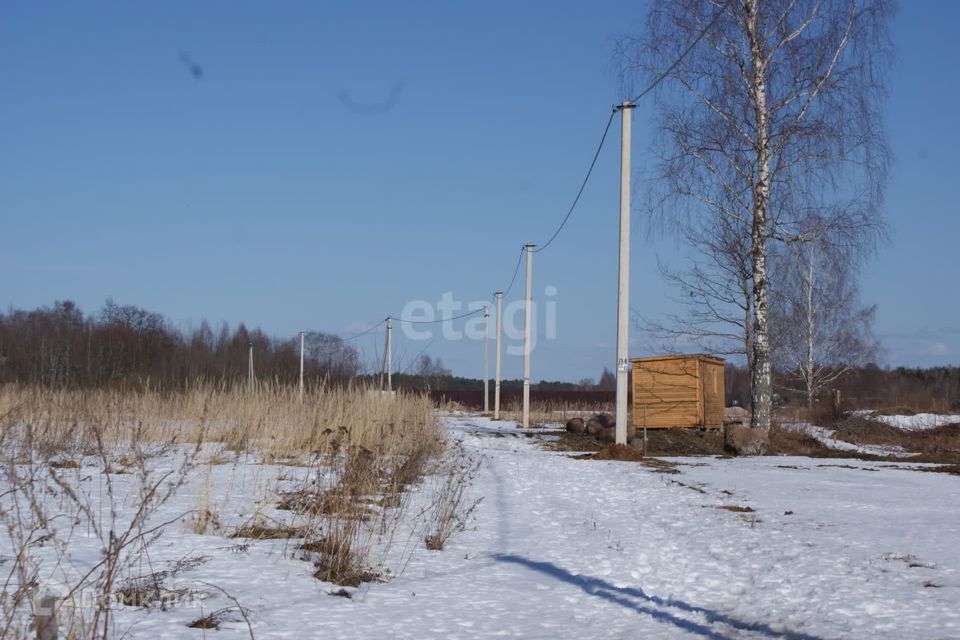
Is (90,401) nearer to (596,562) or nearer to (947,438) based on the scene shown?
(596,562)

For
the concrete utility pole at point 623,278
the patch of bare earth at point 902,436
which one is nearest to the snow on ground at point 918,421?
the patch of bare earth at point 902,436

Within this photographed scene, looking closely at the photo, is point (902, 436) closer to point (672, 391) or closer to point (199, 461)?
point (672, 391)

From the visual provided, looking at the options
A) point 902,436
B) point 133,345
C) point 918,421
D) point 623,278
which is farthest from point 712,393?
point 133,345

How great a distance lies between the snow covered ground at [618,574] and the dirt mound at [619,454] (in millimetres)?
4804

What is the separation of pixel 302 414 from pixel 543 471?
3.29 meters

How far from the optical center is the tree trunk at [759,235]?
16797mm

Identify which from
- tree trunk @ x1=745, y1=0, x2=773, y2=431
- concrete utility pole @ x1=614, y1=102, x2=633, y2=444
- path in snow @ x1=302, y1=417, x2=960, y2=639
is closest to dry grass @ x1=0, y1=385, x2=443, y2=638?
path in snow @ x1=302, y1=417, x2=960, y2=639

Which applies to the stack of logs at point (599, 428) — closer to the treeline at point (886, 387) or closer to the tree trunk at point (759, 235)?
the tree trunk at point (759, 235)

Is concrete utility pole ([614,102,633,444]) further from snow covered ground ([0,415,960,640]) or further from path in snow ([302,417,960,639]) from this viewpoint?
snow covered ground ([0,415,960,640])

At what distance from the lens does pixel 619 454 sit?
45.5ft

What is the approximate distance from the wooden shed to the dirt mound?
5.41 m

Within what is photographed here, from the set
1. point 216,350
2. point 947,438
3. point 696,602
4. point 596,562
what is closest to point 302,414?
point 596,562

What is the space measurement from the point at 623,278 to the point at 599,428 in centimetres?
613

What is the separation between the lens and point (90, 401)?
470 inches
